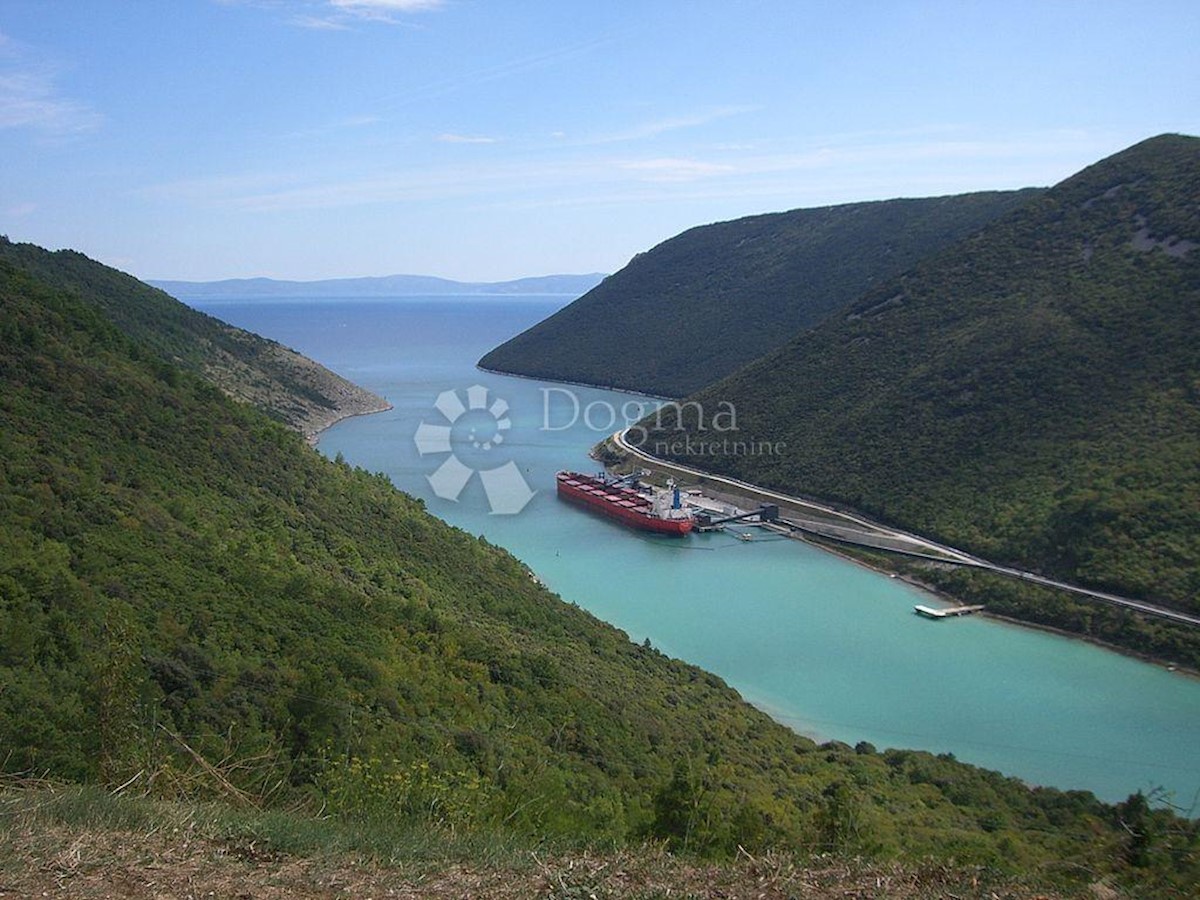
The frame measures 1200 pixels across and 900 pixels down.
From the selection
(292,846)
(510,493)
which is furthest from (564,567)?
(292,846)

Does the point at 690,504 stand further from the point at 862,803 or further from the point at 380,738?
the point at 380,738

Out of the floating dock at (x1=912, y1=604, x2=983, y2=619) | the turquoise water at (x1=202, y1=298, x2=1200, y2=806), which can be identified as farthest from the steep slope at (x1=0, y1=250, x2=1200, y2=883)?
the floating dock at (x1=912, y1=604, x2=983, y2=619)

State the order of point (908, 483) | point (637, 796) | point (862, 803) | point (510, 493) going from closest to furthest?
point (637, 796) → point (862, 803) → point (908, 483) → point (510, 493)

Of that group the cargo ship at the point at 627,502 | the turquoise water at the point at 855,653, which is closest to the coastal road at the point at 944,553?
the turquoise water at the point at 855,653

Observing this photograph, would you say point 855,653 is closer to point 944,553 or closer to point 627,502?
point 944,553

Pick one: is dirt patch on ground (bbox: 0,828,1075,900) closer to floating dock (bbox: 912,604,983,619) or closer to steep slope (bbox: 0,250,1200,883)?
steep slope (bbox: 0,250,1200,883)

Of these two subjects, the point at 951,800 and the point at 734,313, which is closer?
the point at 951,800

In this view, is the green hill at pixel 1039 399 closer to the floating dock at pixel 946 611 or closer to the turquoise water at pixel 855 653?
the floating dock at pixel 946 611
